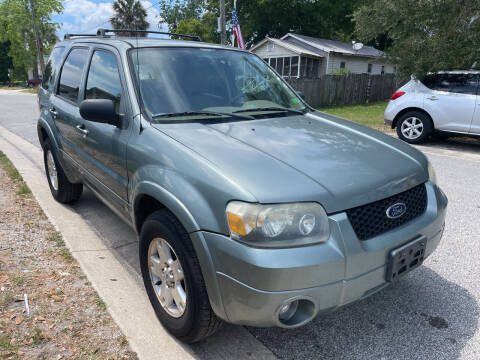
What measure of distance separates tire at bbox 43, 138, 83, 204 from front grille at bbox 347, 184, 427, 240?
3.55m

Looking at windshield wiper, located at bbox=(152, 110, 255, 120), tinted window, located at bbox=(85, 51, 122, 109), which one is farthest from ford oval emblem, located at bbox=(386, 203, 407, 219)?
tinted window, located at bbox=(85, 51, 122, 109)

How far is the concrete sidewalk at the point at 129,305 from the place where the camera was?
2.32 meters

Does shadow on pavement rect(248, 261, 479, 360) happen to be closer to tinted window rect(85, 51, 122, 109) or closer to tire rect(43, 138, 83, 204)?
tinted window rect(85, 51, 122, 109)

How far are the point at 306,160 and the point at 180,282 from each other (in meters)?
1.03

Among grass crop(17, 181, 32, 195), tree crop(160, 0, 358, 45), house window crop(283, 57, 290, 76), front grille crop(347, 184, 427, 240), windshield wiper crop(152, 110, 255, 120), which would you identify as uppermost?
tree crop(160, 0, 358, 45)

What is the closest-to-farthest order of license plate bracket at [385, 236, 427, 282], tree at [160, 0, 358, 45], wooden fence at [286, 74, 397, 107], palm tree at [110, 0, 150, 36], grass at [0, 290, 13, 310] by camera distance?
1. license plate bracket at [385, 236, 427, 282]
2. grass at [0, 290, 13, 310]
3. wooden fence at [286, 74, 397, 107]
4. tree at [160, 0, 358, 45]
5. palm tree at [110, 0, 150, 36]

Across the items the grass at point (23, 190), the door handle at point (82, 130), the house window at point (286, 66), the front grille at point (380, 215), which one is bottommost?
the grass at point (23, 190)

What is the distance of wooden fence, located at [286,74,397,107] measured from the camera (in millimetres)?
18969

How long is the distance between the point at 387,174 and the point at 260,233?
2.93 ft

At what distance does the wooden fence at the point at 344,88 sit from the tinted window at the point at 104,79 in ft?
50.8

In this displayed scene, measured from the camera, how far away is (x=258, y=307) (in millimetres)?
1861

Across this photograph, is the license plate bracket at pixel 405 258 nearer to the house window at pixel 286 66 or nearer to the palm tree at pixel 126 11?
the house window at pixel 286 66

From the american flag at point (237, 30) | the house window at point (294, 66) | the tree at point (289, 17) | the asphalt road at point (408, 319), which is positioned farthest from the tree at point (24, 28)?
the asphalt road at point (408, 319)

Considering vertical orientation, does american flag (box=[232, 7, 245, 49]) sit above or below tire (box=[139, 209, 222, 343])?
above
